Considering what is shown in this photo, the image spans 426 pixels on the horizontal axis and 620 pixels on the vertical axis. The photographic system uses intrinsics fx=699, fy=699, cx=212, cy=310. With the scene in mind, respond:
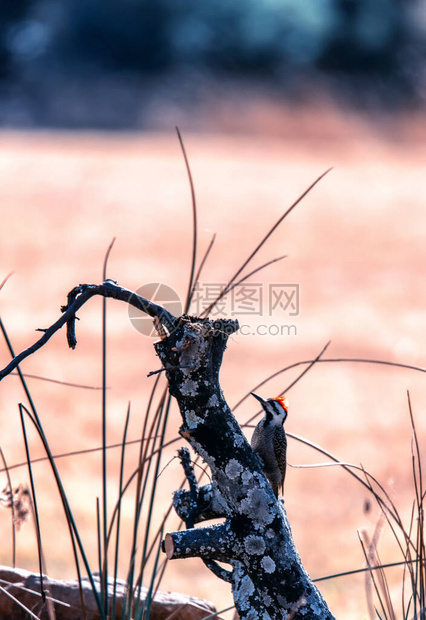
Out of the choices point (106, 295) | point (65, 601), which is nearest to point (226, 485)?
point (106, 295)

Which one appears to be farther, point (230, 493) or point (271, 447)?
point (271, 447)

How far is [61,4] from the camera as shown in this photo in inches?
662

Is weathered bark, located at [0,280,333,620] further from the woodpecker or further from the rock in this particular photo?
the rock

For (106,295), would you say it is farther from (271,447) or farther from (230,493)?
(271,447)

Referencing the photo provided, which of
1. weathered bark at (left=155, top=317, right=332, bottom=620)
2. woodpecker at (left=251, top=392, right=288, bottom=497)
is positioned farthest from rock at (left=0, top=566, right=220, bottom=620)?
weathered bark at (left=155, top=317, right=332, bottom=620)

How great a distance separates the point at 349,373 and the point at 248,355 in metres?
1.01

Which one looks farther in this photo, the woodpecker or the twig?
the woodpecker

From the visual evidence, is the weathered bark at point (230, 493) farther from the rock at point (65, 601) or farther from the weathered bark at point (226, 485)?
the rock at point (65, 601)

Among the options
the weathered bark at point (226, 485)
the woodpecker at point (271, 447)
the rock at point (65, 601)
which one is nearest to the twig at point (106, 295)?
the weathered bark at point (226, 485)

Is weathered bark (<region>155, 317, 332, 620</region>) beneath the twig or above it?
beneath

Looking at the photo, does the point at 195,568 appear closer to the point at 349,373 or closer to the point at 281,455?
the point at 281,455

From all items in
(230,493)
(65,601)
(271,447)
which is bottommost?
(65,601)

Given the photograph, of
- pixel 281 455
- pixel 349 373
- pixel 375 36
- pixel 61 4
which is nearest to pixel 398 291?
pixel 349 373

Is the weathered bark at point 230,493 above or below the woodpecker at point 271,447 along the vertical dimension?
below
